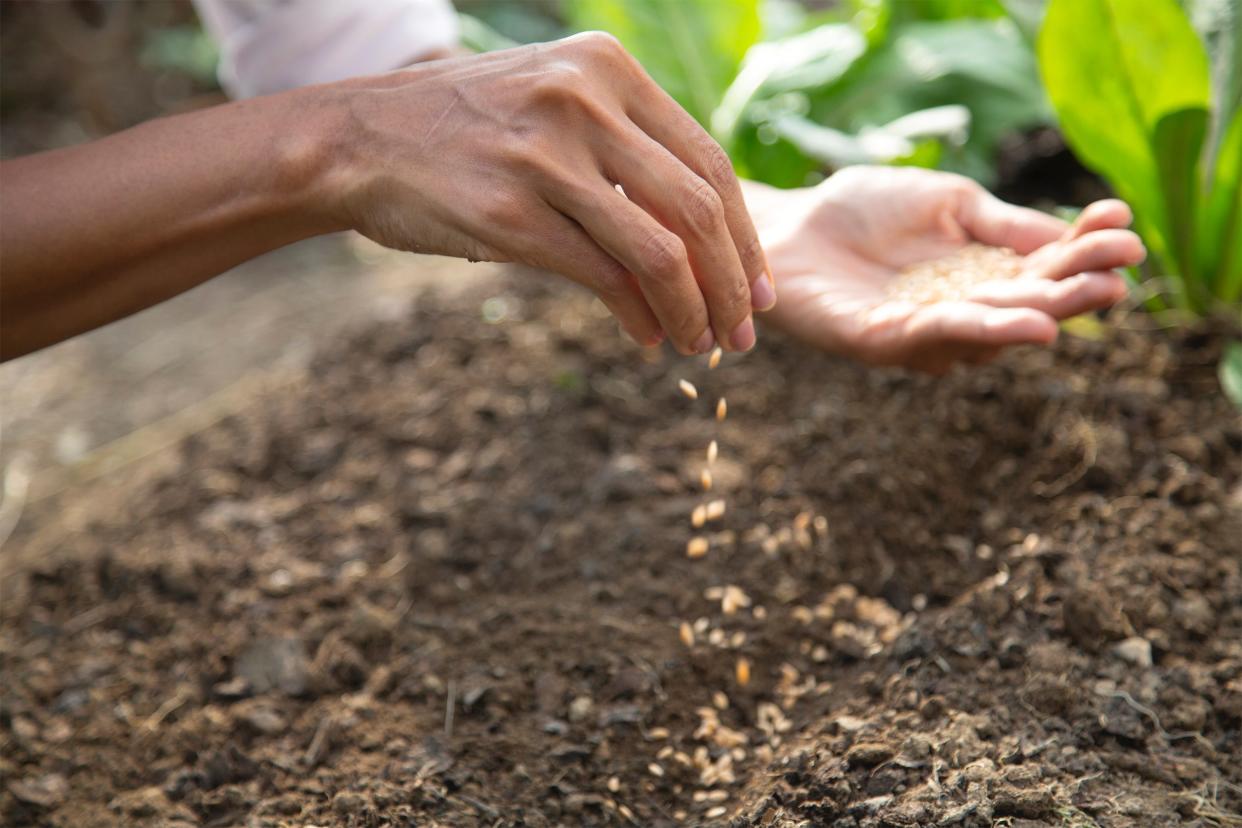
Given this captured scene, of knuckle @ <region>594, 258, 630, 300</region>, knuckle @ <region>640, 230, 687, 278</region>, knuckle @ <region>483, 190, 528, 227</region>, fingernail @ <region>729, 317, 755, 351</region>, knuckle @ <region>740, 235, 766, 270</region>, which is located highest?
knuckle @ <region>483, 190, 528, 227</region>

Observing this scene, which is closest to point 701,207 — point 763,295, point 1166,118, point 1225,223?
point 763,295

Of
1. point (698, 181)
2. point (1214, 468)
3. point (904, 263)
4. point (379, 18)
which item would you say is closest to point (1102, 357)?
point (1214, 468)

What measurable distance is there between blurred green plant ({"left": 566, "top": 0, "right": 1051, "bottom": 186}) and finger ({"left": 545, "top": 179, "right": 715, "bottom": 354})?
3.27 ft

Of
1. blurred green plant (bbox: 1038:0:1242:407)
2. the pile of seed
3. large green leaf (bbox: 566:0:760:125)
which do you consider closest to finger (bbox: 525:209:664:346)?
the pile of seed

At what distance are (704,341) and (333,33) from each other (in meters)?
1.03

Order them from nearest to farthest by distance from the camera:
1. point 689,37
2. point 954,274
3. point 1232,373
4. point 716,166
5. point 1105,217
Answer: point 716,166 → point 1105,217 → point 954,274 → point 1232,373 → point 689,37

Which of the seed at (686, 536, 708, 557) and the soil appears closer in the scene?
the soil

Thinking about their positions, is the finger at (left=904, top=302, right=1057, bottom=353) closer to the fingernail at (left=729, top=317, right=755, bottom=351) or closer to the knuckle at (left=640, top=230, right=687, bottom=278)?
the fingernail at (left=729, top=317, right=755, bottom=351)

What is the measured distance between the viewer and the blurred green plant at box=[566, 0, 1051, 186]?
2209 millimetres

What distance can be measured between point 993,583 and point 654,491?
589 mm

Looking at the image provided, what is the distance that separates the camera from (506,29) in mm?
4164

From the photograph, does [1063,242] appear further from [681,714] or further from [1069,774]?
[681,714]

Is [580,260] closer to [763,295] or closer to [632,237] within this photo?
[632,237]

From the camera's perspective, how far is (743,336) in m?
1.33
